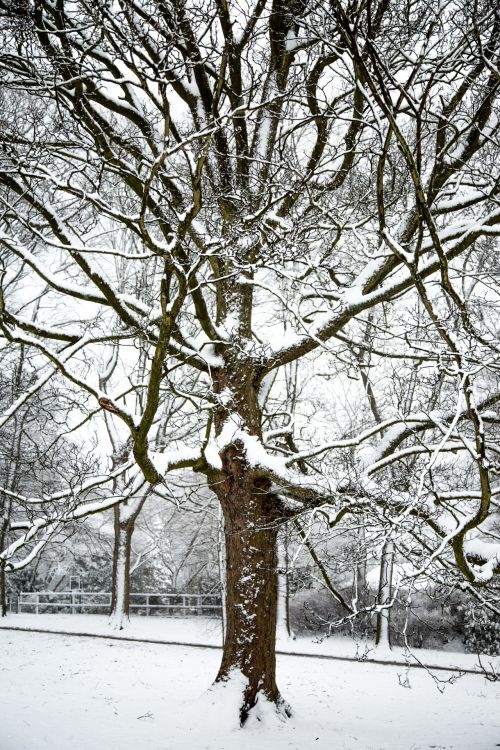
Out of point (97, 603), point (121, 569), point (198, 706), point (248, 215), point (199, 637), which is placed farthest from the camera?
point (97, 603)

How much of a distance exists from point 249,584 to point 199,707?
1.55 m

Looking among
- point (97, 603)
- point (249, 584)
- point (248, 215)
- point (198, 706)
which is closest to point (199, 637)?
point (97, 603)

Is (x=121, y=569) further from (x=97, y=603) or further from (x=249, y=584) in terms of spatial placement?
(x=249, y=584)

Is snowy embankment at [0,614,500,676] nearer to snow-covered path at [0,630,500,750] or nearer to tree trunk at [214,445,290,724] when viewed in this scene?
snow-covered path at [0,630,500,750]

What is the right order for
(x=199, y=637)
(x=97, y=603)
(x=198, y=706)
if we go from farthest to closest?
(x=97, y=603), (x=199, y=637), (x=198, y=706)

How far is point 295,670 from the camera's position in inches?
449

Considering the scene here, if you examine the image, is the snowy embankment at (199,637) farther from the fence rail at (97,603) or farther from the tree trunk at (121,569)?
the fence rail at (97,603)

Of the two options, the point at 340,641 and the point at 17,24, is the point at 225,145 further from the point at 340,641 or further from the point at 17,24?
the point at 340,641

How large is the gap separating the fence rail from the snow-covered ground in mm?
10384

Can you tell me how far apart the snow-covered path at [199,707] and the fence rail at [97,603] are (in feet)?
36.3

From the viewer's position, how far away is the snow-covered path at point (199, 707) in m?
5.98

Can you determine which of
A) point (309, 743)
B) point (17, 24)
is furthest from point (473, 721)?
point (17, 24)

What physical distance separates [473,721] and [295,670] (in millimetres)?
4467

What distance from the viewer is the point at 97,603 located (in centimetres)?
2492
